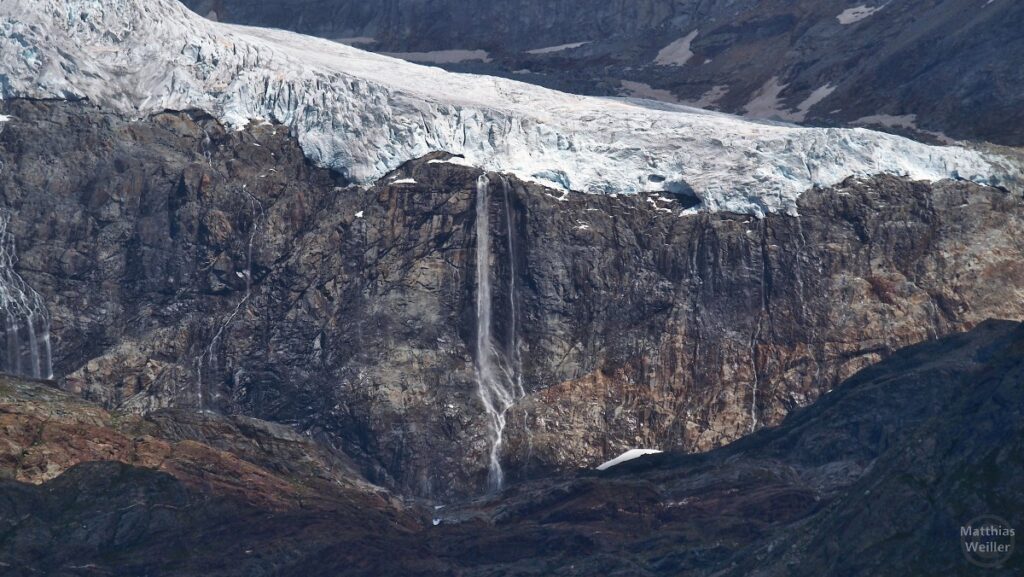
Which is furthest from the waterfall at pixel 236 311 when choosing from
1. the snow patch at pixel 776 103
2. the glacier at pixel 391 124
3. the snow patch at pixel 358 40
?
the snow patch at pixel 358 40

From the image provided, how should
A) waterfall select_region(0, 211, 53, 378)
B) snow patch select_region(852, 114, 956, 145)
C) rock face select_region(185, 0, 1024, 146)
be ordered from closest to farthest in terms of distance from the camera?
waterfall select_region(0, 211, 53, 378) → snow patch select_region(852, 114, 956, 145) → rock face select_region(185, 0, 1024, 146)

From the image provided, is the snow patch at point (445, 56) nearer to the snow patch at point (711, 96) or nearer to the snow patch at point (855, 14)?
the snow patch at point (711, 96)

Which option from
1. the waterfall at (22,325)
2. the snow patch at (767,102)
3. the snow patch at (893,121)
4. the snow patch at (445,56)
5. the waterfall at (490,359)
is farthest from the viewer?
the snow patch at (445,56)

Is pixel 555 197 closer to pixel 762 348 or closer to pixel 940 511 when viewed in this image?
pixel 762 348

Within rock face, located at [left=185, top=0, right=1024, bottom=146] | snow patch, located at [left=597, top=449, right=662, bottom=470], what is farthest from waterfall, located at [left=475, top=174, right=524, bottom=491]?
rock face, located at [left=185, top=0, right=1024, bottom=146]

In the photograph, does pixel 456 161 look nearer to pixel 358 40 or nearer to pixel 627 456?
pixel 627 456

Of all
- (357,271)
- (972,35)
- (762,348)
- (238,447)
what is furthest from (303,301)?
(972,35)

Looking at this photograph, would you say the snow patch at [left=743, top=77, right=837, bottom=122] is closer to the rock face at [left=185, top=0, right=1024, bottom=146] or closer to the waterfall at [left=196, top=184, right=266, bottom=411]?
the rock face at [left=185, top=0, right=1024, bottom=146]
